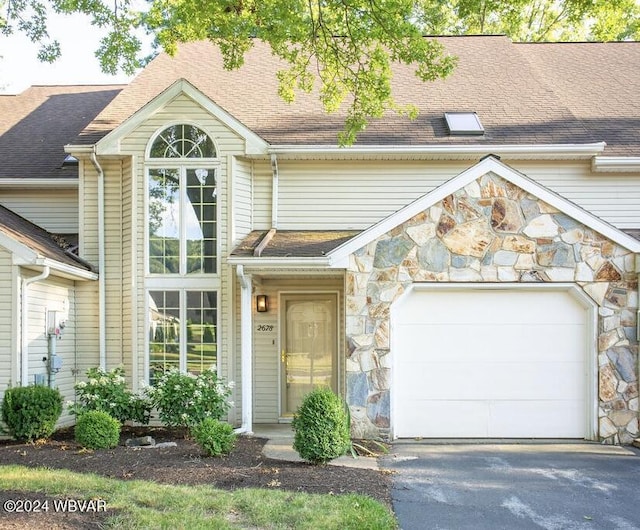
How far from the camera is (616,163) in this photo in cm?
1084

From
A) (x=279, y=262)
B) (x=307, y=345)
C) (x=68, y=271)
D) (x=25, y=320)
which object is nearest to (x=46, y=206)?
(x=68, y=271)

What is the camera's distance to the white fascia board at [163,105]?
34.6 ft

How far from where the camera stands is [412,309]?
9359 mm

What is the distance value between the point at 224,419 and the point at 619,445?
5.81 metres

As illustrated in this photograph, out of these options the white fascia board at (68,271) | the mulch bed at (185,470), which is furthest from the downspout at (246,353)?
the white fascia board at (68,271)

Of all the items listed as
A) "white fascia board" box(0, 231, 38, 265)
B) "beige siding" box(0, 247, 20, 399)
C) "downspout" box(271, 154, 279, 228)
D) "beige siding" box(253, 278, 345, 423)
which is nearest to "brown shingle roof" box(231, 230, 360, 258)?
"downspout" box(271, 154, 279, 228)

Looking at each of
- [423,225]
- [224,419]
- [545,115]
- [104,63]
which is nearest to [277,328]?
[224,419]

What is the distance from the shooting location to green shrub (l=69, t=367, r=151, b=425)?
9.30m

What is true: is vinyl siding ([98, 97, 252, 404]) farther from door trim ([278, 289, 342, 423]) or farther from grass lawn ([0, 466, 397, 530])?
grass lawn ([0, 466, 397, 530])

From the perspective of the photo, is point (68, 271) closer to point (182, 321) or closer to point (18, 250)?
point (18, 250)

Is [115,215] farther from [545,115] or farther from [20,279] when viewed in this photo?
[545,115]

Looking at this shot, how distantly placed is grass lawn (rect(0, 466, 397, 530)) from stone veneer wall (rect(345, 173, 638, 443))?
319cm

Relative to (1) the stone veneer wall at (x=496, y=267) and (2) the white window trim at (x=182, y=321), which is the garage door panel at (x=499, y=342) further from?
(2) the white window trim at (x=182, y=321)

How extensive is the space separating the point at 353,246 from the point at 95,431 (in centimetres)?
408
